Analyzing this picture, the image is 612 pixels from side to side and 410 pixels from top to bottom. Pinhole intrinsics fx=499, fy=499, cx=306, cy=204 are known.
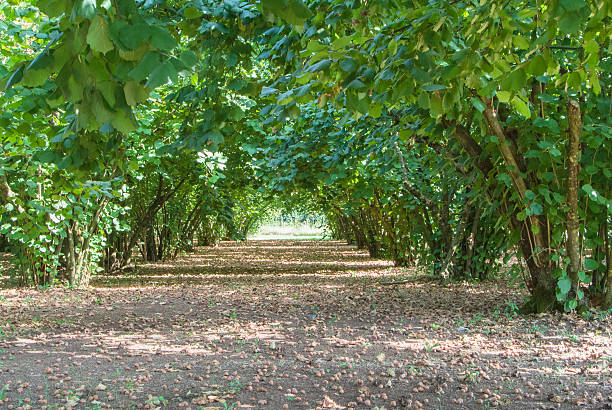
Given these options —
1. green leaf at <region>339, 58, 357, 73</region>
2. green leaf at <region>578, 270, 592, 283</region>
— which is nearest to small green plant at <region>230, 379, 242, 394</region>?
green leaf at <region>339, 58, 357, 73</region>

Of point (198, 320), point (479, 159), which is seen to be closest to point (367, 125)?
point (479, 159)

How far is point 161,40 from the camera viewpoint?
1325mm

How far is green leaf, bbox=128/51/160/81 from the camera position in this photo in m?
1.32

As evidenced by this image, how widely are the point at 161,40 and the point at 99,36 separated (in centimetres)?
16

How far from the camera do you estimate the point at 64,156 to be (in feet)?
9.53

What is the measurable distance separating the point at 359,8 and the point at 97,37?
2.10 meters

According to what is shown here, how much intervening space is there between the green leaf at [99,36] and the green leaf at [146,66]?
0.08m

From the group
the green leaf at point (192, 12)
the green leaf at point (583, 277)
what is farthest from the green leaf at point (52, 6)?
the green leaf at point (583, 277)

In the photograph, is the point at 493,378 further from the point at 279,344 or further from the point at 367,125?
the point at 367,125

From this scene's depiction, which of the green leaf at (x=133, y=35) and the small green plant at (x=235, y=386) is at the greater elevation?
the green leaf at (x=133, y=35)

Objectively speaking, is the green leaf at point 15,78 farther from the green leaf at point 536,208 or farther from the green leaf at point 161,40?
the green leaf at point 536,208

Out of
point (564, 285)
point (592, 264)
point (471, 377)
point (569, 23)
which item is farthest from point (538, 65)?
point (592, 264)

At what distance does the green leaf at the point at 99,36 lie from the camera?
128cm

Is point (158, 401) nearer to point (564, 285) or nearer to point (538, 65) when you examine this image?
point (538, 65)
